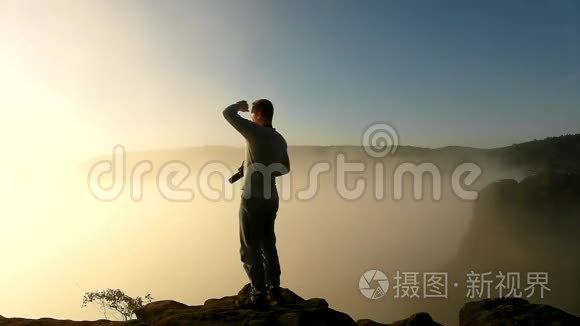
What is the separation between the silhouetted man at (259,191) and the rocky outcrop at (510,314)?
17.7 ft

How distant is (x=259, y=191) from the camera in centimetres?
728

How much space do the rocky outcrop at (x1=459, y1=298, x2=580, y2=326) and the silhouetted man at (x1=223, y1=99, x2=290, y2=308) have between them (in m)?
5.40

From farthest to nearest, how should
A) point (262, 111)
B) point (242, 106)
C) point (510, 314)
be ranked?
point (510, 314) < point (262, 111) < point (242, 106)

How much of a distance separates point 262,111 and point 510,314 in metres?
6.88

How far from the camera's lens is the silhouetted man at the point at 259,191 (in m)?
7.23

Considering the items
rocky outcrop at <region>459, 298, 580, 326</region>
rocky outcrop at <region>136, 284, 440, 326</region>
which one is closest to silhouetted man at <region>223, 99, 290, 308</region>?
rocky outcrop at <region>136, 284, 440, 326</region>

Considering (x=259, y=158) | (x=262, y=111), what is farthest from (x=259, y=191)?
(x=262, y=111)

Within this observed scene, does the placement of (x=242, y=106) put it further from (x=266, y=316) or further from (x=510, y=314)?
(x=510, y=314)

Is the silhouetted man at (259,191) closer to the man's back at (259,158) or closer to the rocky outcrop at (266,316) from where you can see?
the man's back at (259,158)

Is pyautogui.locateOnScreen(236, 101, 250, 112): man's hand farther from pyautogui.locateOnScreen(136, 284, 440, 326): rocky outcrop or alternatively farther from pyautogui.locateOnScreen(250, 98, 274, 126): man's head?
pyautogui.locateOnScreen(136, 284, 440, 326): rocky outcrop

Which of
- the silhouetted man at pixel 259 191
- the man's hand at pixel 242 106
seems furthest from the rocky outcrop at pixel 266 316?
the man's hand at pixel 242 106

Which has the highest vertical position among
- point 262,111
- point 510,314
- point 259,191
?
point 262,111

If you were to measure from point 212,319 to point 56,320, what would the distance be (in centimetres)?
528

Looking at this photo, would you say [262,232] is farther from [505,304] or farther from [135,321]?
[505,304]
